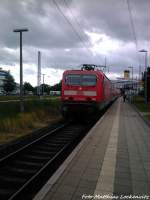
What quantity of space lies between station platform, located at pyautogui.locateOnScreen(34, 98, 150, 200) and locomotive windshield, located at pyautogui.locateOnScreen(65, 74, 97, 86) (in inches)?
477

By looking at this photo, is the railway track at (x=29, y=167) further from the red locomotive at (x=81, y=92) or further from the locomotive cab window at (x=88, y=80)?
the locomotive cab window at (x=88, y=80)

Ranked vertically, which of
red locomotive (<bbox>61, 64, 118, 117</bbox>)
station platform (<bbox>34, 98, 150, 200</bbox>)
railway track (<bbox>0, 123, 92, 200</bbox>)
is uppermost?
red locomotive (<bbox>61, 64, 118, 117</bbox>)

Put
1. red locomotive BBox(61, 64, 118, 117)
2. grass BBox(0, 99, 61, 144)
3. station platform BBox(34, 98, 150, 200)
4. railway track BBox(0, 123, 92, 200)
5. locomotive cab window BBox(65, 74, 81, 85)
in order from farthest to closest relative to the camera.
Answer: locomotive cab window BBox(65, 74, 81, 85)
red locomotive BBox(61, 64, 118, 117)
grass BBox(0, 99, 61, 144)
railway track BBox(0, 123, 92, 200)
station platform BBox(34, 98, 150, 200)

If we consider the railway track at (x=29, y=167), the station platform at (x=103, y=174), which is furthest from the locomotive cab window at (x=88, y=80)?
the station platform at (x=103, y=174)

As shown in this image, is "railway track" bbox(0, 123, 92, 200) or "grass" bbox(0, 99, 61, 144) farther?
"grass" bbox(0, 99, 61, 144)

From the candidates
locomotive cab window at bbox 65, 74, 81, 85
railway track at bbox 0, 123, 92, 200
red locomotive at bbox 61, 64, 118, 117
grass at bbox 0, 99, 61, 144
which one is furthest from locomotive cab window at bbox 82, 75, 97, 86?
railway track at bbox 0, 123, 92, 200

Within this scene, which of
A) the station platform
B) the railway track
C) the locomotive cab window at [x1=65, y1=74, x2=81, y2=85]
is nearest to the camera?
the station platform

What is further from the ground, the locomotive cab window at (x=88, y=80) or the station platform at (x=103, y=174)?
the locomotive cab window at (x=88, y=80)

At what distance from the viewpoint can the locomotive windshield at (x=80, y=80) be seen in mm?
26584

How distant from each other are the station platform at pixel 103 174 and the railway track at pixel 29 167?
24.0 inches

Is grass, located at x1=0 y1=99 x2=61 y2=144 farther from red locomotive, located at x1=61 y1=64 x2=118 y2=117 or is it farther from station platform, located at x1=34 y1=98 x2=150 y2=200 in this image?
station platform, located at x1=34 y1=98 x2=150 y2=200

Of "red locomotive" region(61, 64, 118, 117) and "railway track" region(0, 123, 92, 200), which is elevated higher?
"red locomotive" region(61, 64, 118, 117)

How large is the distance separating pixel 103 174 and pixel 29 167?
3101mm

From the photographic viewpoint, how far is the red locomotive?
25.9 meters
